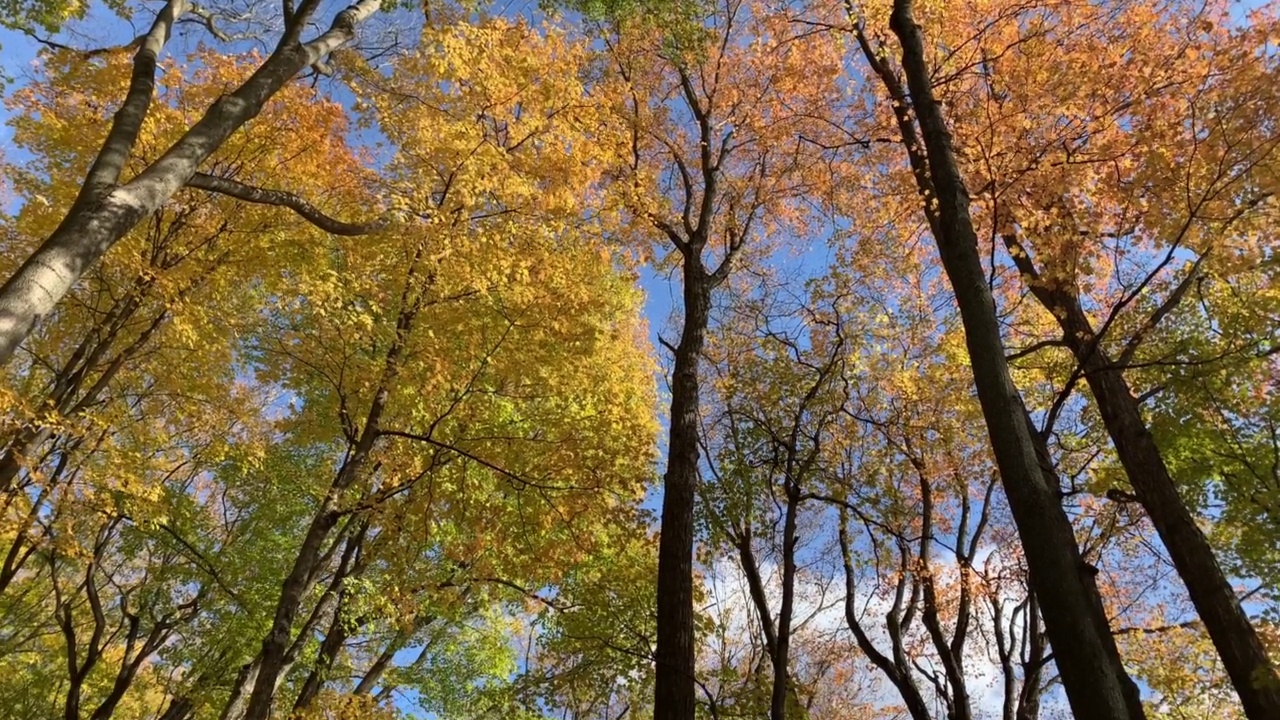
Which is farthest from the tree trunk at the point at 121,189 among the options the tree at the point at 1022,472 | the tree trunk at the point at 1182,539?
the tree trunk at the point at 1182,539

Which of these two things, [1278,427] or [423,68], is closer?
[1278,427]

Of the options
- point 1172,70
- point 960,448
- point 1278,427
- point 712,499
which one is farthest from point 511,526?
point 1172,70

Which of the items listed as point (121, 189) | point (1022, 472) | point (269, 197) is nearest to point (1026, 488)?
point (1022, 472)

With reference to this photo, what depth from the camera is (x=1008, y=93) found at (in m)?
8.80

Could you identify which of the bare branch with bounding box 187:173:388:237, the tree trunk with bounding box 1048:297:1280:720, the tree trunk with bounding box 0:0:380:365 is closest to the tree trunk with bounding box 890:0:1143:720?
the tree trunk with bounding box 1048:297:1280:720

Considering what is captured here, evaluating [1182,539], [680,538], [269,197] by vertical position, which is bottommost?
[680,538]

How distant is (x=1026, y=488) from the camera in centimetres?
310

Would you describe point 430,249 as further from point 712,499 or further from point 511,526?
point 712,499

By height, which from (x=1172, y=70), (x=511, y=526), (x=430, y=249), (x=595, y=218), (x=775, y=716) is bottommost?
(x=775, y=716)

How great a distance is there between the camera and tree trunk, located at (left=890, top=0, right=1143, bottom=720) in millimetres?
2600

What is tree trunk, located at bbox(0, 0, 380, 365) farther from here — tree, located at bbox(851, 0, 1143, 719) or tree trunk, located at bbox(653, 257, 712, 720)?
tree, located at bbox(851, 0, 1143, 719)

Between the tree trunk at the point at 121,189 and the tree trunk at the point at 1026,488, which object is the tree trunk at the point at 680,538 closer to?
the tree trunk at the point at 1026,488

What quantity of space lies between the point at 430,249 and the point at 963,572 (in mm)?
7892

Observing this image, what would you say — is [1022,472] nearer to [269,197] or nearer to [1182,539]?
[1182,539]
